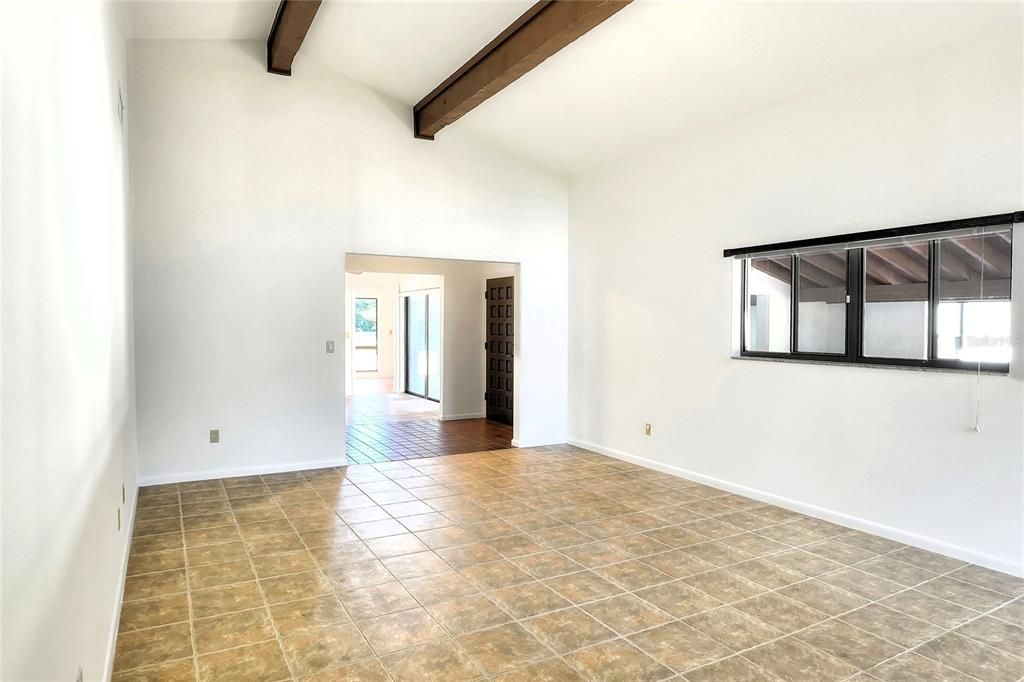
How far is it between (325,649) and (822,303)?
3.87 m

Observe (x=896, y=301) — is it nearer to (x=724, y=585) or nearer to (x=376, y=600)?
Result: (x=724, y=585)

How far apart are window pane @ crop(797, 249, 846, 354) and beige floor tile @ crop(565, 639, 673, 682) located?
2.75 metres

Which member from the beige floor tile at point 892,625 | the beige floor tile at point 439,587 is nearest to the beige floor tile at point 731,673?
the beige floor tile at point 892,625

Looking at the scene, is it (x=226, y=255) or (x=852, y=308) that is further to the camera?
(x=226, y=255)

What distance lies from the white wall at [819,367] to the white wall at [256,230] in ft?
6.61

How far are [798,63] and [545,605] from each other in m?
3.70

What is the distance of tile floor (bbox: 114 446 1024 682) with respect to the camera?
2600mm

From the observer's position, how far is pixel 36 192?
1.36m

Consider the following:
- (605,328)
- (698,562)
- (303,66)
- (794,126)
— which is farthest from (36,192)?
(605,328)

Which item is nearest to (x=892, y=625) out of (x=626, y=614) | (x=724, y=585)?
(x=724, y=585)

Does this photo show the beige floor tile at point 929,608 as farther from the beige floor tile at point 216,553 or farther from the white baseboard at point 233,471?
the white baseboard at point 233,471

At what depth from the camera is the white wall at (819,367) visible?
359 cm

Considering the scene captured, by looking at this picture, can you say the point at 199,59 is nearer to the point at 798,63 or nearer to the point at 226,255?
the point at 226,255

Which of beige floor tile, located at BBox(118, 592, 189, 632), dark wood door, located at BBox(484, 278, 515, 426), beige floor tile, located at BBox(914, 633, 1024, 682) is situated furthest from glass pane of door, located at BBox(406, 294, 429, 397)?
beige floor tile, located at BBox(914, 633, 1024, 682)
